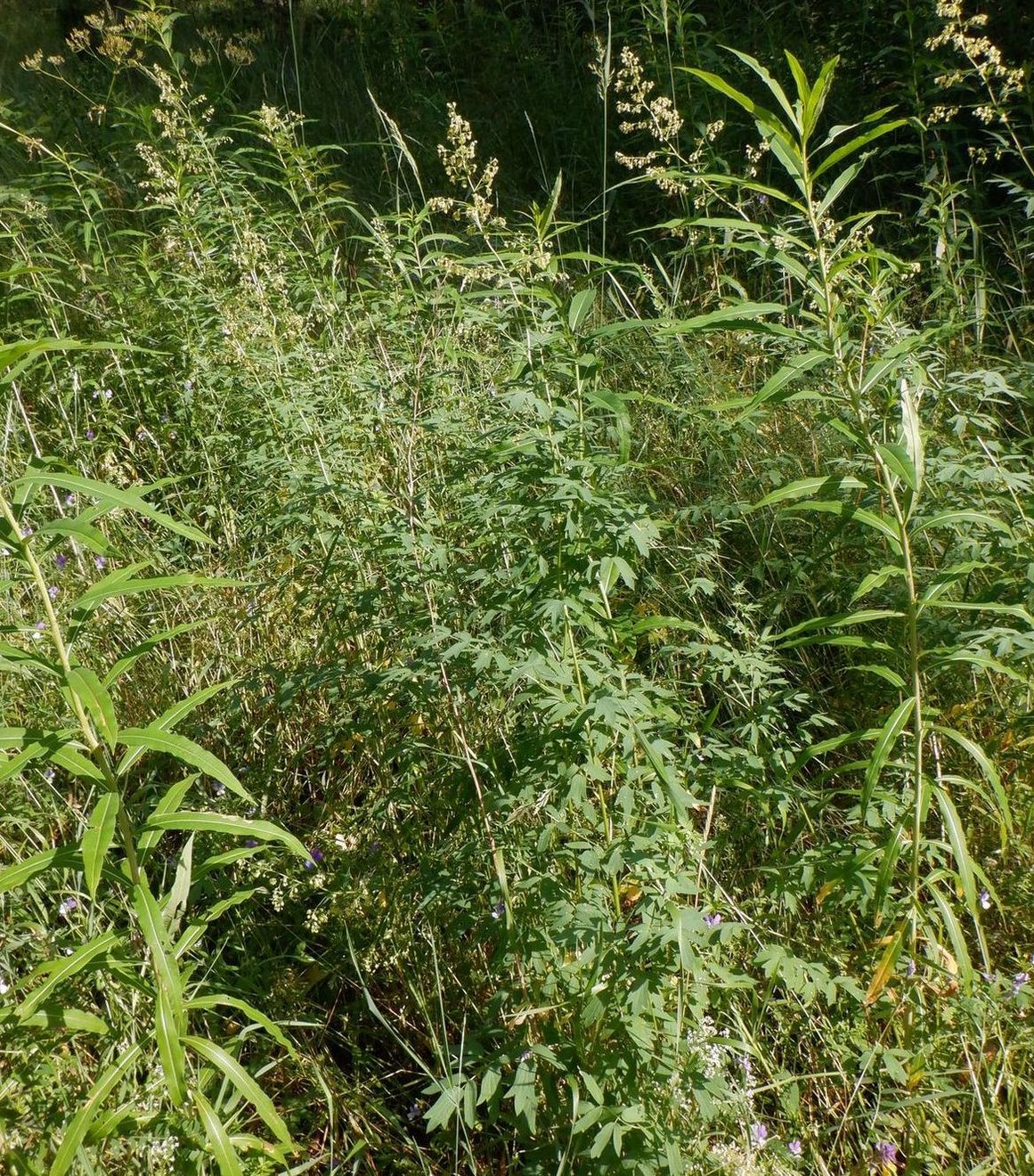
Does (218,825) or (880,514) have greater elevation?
(880,514)

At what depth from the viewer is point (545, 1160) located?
2244 millimetres

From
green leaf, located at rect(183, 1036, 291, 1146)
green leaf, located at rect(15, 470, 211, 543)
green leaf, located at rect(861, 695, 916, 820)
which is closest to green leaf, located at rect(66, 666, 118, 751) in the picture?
green leaf, located at rect(15, 470, 211, 543)

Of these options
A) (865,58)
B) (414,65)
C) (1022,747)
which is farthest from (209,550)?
(414,65)

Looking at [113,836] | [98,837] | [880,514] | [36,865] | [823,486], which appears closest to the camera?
[98,837]

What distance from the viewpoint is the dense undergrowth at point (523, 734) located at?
2113 millimetres

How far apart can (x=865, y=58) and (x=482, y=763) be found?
5.03 m

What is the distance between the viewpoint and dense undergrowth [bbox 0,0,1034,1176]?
6.93 ft

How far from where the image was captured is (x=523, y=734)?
229 cm

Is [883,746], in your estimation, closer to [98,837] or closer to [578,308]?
[578,308]

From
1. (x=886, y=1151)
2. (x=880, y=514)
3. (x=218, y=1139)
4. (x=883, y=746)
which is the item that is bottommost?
(x=886, y=1151)

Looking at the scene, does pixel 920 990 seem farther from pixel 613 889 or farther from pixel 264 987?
pixel 264 987

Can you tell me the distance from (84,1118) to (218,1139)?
227 millimetres

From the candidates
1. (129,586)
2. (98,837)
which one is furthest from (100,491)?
(98,837)

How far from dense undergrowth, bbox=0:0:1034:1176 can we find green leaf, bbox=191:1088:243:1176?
0.01m
